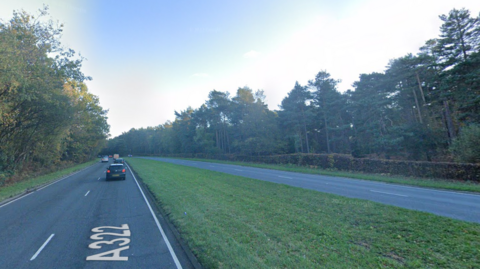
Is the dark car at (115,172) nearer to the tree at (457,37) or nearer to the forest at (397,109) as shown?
the forest at (397,109)

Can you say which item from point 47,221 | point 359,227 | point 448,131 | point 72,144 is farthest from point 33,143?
point 448,131

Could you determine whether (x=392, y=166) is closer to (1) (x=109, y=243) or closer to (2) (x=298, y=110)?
(1) (x=109, y=243)

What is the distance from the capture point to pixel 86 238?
6.57 m

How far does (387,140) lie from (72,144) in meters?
53.8

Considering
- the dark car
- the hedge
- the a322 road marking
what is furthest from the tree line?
the hedge

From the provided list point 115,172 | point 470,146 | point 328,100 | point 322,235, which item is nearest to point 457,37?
point 470,146

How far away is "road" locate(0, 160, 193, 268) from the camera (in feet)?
17.0

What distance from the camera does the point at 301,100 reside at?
142 ft

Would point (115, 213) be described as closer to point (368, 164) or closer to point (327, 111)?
point (368, 164)

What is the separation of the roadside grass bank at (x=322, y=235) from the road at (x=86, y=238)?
0.82 m

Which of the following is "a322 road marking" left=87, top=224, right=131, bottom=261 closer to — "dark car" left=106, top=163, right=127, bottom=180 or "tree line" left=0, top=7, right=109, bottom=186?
"tree line" left=0, top=7, right=109, bottom=186

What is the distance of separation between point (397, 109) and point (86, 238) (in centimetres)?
4353

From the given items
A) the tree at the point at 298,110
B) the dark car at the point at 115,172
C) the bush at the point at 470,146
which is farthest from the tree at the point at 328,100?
the dark car at the point at 115,172

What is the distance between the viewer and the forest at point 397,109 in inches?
912
